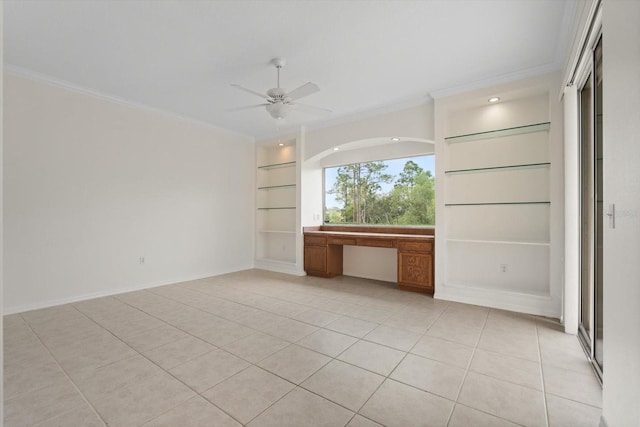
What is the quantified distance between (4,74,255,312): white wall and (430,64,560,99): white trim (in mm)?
3937

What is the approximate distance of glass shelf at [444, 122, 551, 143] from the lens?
3699 millimetres

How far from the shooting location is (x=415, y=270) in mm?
4426

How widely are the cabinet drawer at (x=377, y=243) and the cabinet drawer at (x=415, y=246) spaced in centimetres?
16

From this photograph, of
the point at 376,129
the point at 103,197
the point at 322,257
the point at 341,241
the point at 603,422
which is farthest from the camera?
the point at 322,257

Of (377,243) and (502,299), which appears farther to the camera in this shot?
(377,243)

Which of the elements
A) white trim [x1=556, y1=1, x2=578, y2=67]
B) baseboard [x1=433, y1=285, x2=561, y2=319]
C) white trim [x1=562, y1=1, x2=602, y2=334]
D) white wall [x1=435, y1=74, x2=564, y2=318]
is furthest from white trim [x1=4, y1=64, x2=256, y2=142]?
white trim [x1=562, y1=1, x2=602, y2=334]

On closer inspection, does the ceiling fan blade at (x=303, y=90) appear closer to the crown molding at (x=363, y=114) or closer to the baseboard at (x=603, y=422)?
the crown molding at (x=363, y=114)

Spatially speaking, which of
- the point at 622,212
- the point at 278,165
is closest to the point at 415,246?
the point at 622,212

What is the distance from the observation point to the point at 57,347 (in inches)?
107

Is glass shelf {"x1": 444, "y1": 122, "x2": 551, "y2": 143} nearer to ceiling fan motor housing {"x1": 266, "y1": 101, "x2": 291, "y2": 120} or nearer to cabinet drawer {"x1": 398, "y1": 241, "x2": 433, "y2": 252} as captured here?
cabinet drawer {"x1": 398, "y1": 241, "x2": 433, "y2": 252}

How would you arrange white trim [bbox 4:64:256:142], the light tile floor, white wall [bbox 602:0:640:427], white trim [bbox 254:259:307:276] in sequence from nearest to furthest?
white wall [bbox 602:0:640:427] → the light tile floor → white trim [bbox 4:64:256:142] → white trim [bbox 254:259:307:276]

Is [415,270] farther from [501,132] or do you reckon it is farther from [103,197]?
[103,197]

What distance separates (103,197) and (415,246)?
4432 mm

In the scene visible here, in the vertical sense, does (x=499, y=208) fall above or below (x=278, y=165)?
below
